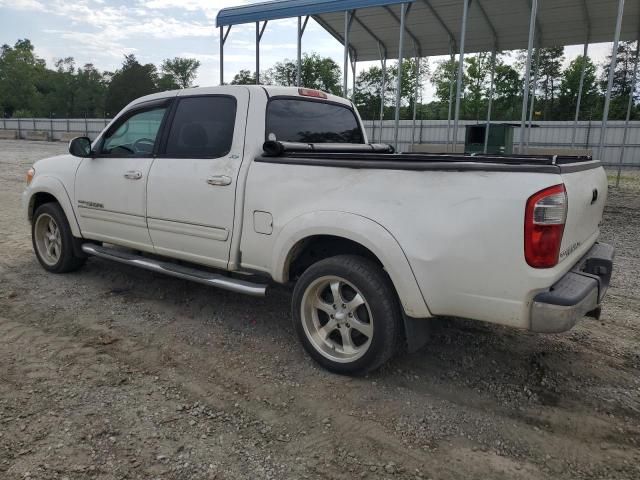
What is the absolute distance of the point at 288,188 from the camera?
3441 mm

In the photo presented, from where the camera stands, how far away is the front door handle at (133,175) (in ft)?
14.5

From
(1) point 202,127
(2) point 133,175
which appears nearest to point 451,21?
(1) point 202,127

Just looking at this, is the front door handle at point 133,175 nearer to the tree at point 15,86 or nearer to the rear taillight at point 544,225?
the rear taillight at point 544,225

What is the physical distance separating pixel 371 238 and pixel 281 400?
115 centimetres

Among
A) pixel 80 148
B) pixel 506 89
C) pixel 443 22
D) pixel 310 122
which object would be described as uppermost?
pixel 506 89

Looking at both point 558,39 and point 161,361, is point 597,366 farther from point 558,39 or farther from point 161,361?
point 558,39

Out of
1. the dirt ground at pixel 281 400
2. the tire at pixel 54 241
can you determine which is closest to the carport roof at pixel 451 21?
Result: the tire at pixel 54 241

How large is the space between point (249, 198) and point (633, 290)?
415 centimetres

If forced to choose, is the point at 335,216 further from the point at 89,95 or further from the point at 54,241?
the point at 89,95

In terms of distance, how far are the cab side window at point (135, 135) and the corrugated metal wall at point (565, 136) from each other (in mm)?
20632

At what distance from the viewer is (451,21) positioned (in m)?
13.7

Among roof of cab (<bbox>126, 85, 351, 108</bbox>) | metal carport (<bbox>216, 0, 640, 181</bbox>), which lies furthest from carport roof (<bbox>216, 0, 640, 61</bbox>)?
roof of cab (<bbox>126, 85, 351, 108</bbox>)

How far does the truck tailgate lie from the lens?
8.98 ft

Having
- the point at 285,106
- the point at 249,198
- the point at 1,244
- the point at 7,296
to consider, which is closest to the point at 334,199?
the point at 249,198
